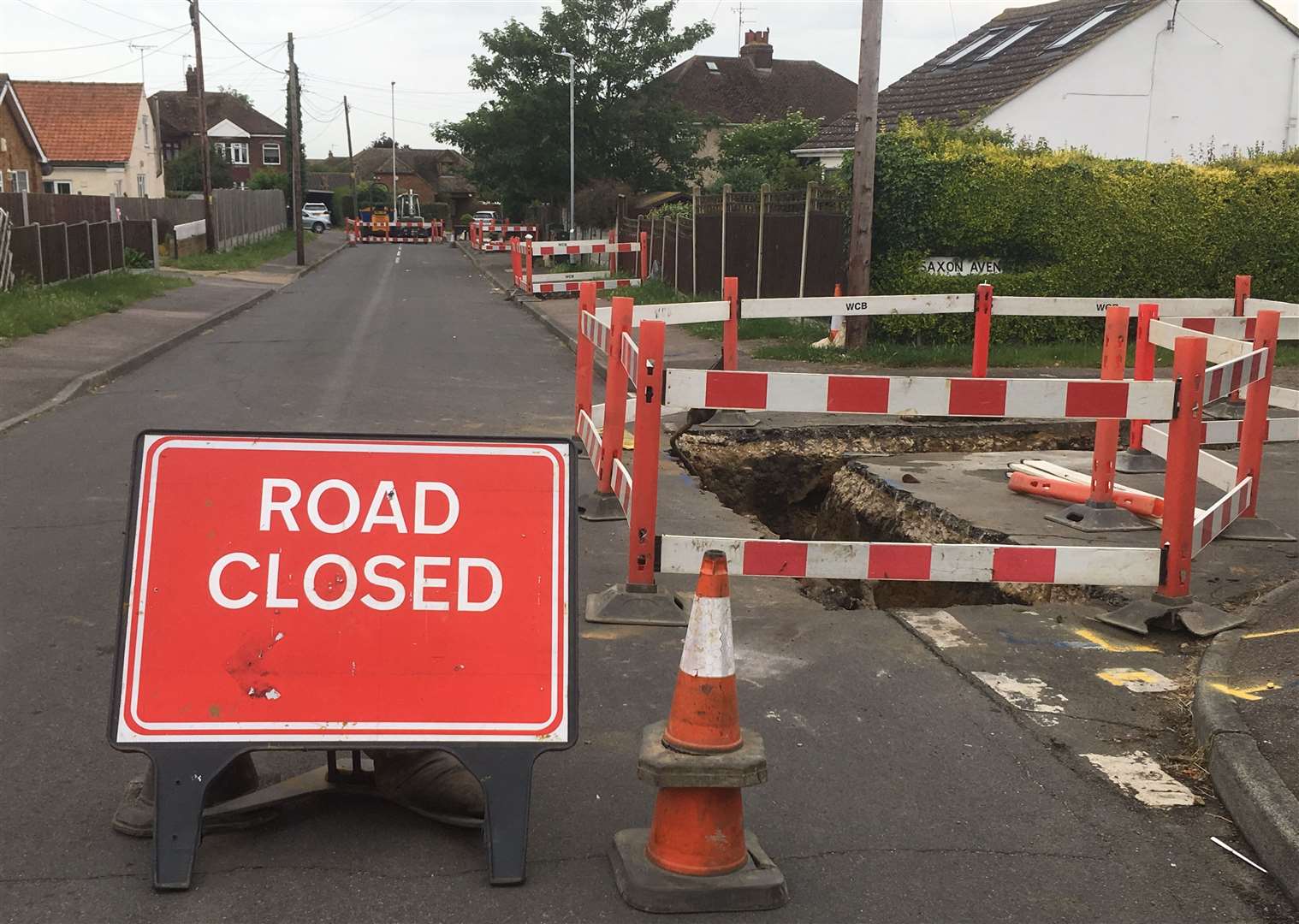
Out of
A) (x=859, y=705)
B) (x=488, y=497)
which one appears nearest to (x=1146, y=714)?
(x=859, y=705)


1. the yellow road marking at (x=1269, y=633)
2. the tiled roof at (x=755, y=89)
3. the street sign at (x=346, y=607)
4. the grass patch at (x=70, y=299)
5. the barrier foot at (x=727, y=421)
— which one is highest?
the tiled roof at (x=755, y=89)

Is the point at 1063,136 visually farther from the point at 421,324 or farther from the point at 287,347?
the point at 287,347

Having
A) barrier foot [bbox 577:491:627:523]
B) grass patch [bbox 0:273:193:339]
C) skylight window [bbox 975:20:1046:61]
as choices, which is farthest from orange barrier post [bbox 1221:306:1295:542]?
skylight window [bbox 975:20:1046:61]

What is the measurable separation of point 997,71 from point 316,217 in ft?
200

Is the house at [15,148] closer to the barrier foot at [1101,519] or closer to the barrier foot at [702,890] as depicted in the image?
the barrier foot at [1101,519]

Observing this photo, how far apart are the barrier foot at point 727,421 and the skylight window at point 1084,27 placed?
18.2 metres

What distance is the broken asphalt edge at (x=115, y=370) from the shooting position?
11.6 metres

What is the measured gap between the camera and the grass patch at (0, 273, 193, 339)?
17.6m

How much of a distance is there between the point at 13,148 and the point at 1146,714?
50.2 m

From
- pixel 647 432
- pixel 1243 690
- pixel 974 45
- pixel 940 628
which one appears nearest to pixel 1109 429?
pixel 940 628

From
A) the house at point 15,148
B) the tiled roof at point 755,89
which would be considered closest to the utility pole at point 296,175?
the house at point 15,148

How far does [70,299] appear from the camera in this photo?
2059cm

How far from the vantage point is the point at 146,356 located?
16078 mm

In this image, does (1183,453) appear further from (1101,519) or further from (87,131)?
(87,131)
